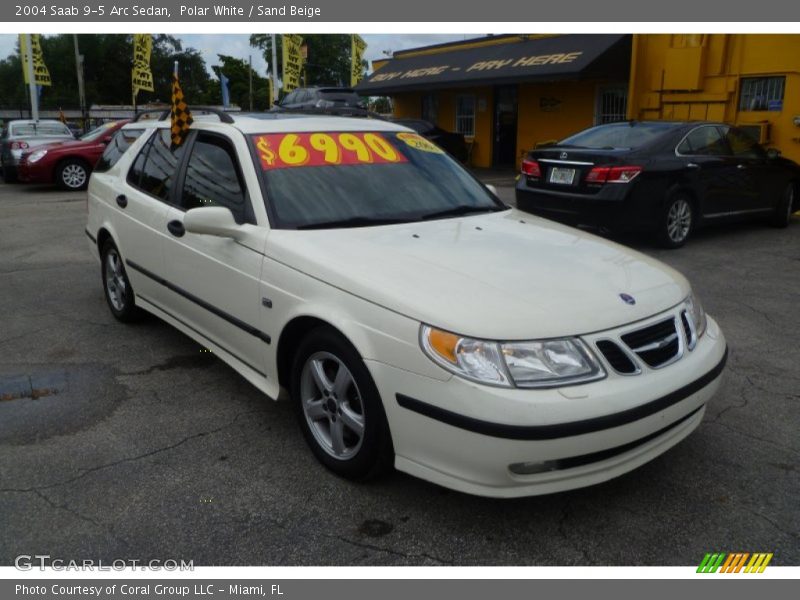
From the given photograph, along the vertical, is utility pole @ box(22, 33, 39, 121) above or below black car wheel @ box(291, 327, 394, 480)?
above

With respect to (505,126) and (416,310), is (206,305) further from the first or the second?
(505,126)

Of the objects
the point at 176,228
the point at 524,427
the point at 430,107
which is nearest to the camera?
the point at 524,427

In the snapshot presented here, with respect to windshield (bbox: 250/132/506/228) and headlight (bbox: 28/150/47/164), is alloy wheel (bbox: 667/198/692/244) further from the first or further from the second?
headlight (bbox: 28/150/47/164)

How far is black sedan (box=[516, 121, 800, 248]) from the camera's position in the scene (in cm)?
781

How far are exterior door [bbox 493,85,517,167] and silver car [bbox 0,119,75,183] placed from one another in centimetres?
1095

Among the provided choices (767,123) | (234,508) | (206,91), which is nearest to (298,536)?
(234,508)

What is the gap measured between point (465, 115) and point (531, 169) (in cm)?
1299

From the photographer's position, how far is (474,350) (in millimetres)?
2650

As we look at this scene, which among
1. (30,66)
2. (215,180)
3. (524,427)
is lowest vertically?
(524,427)

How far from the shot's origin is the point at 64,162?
1473 cm

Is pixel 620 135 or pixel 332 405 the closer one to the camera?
A: pixel 332 405

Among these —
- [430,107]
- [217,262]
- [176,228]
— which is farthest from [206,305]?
[430,107]

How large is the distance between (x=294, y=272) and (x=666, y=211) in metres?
6.00

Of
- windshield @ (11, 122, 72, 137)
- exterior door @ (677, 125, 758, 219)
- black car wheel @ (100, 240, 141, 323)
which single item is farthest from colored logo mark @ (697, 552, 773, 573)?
windshield @ (11, 122, 72, 137)
